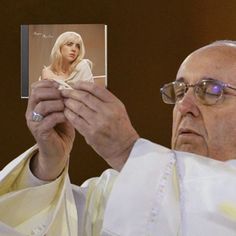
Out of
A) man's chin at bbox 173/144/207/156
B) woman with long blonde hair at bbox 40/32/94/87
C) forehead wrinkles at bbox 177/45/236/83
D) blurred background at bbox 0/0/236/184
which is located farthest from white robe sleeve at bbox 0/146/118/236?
blurred background at bbox 0/0/236/184

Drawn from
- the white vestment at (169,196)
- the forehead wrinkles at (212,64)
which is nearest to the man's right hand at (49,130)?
the white vestment at (169,196)

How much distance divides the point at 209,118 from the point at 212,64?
0.14 m

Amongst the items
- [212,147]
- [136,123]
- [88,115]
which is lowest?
[136,123]

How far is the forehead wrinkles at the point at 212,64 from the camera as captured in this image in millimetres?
1292

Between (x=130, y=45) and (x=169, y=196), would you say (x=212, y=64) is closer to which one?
(x=169, y=196)

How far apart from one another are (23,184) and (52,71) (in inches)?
57.3

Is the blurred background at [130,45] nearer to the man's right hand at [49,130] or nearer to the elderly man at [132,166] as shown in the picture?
the elderly man at [132,166]

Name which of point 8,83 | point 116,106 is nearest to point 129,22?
point 8,83

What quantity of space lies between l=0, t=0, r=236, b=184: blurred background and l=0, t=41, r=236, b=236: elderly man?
1.33 m

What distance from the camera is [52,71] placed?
2689mm

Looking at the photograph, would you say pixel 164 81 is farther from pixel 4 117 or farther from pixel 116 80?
pixel 4 117

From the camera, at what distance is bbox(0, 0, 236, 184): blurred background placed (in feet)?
8.93

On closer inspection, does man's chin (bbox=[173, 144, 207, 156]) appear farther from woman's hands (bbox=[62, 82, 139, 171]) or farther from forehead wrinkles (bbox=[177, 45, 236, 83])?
woman's hands (bbox=[62, 82, 139, 171])

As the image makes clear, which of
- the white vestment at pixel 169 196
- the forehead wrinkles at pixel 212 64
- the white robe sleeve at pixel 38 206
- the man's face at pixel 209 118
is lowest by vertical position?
the white robe sleeve at pixel 38 206
